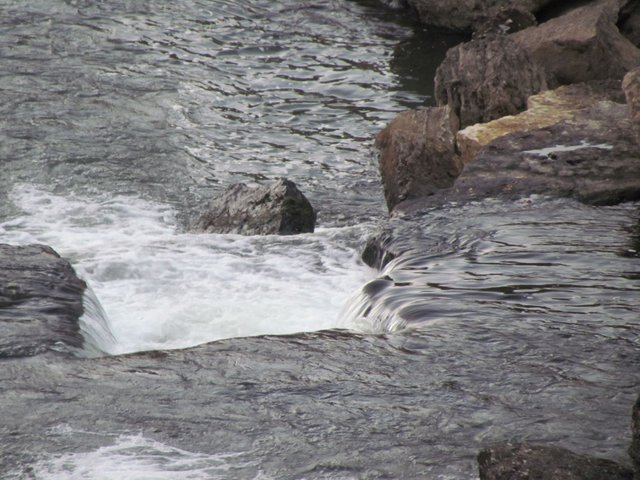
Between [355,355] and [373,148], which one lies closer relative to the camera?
[355,355]

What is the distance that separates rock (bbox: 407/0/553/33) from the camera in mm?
14867

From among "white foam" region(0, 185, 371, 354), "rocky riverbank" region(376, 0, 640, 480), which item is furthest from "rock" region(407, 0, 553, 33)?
"white foam" region(0, 185, 371, 354)

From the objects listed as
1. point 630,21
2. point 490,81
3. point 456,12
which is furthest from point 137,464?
point 456,12

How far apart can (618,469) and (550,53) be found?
320 inches

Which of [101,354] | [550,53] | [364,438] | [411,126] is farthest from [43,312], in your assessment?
[550,53]

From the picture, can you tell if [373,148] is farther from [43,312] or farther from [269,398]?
[269,398]

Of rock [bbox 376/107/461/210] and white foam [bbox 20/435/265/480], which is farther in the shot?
rock [bbox 376/107/461/210]

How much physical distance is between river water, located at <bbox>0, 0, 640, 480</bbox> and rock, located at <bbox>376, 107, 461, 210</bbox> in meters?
0.34

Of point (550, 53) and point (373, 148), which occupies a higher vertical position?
point (550, 53)

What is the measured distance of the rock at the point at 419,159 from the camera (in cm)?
952

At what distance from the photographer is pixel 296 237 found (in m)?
8.91

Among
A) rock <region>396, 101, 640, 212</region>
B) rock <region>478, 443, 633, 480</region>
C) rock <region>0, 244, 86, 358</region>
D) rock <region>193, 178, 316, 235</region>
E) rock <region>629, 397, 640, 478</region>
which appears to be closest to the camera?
rock <region>629, 397, 640, 478</region>

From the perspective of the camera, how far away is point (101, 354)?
611 centimetres

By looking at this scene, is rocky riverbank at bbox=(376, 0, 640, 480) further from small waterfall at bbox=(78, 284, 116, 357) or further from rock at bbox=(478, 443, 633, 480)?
rock at bbox=(478, 443, 633, 480)
